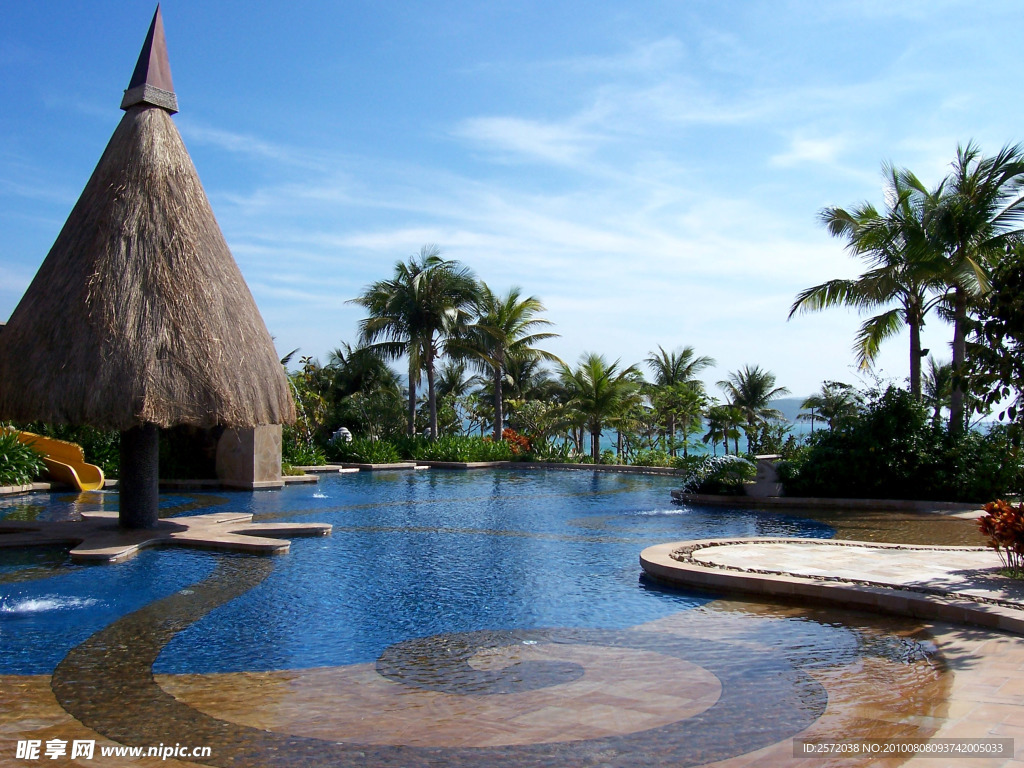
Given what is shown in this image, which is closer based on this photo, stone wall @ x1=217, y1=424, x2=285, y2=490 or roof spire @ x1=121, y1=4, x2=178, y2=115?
roof spire @ x1=121, y1=4, x2=178, y2=115

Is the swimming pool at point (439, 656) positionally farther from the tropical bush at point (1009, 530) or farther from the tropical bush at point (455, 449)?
the tropical bush at point (455, 449)

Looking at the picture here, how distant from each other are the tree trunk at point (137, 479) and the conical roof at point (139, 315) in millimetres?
831

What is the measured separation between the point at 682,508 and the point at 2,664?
40.5 ft

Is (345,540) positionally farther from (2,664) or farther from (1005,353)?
(1005,353)

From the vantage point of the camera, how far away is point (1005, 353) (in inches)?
260

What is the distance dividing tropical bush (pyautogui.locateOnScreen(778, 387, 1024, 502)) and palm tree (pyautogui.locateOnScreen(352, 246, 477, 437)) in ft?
52.6

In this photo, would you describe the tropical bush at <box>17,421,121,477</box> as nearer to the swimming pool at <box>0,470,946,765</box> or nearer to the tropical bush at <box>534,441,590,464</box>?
the swimming pool at <box>0,470,946,765</box>

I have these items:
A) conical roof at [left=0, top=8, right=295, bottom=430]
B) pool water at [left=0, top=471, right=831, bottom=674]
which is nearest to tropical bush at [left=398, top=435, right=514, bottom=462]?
pool water at [left=0, top=471, right=831, bottom=674]

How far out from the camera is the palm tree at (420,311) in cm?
2980

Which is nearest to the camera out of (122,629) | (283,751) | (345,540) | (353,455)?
(283,751)

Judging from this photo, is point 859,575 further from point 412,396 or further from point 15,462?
point 412,396

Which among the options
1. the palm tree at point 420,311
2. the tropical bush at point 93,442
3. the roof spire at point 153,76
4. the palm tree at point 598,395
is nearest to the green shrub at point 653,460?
the palm tree at point 598,395

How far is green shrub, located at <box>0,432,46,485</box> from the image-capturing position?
52.1ft

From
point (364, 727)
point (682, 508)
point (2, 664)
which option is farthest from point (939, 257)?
point (2, 664)
